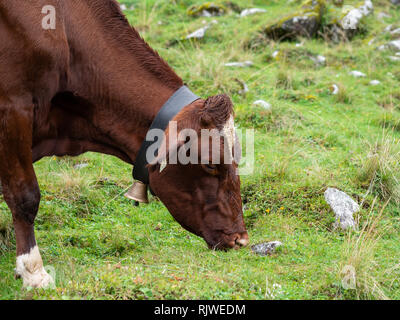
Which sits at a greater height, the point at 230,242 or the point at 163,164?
the point at 163,164

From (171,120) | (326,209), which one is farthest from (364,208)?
(171,120)

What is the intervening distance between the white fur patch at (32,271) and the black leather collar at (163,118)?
0.99 m

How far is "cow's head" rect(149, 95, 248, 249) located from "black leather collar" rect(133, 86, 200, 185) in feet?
0.20

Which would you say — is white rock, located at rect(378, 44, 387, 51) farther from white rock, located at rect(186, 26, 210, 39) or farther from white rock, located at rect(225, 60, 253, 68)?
white rock, located at rect(186, 26, 210, 39)

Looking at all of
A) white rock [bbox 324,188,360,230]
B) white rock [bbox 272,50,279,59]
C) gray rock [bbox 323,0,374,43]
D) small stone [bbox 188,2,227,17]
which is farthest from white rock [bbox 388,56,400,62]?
white rock [bbox 324,188,360,230]

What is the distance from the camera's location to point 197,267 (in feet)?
14.1

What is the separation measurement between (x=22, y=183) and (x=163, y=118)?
1.16m

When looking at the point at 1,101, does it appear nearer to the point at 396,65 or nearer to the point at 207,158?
the point at 207,158

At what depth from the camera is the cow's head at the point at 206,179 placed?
4207mm

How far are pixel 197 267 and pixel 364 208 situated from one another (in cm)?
238

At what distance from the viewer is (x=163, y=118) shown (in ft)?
14.1

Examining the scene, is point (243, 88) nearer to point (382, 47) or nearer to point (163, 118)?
point (382, 47)

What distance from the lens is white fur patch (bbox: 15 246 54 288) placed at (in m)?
4.02

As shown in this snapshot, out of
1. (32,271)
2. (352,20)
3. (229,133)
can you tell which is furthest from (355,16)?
(32,271)
